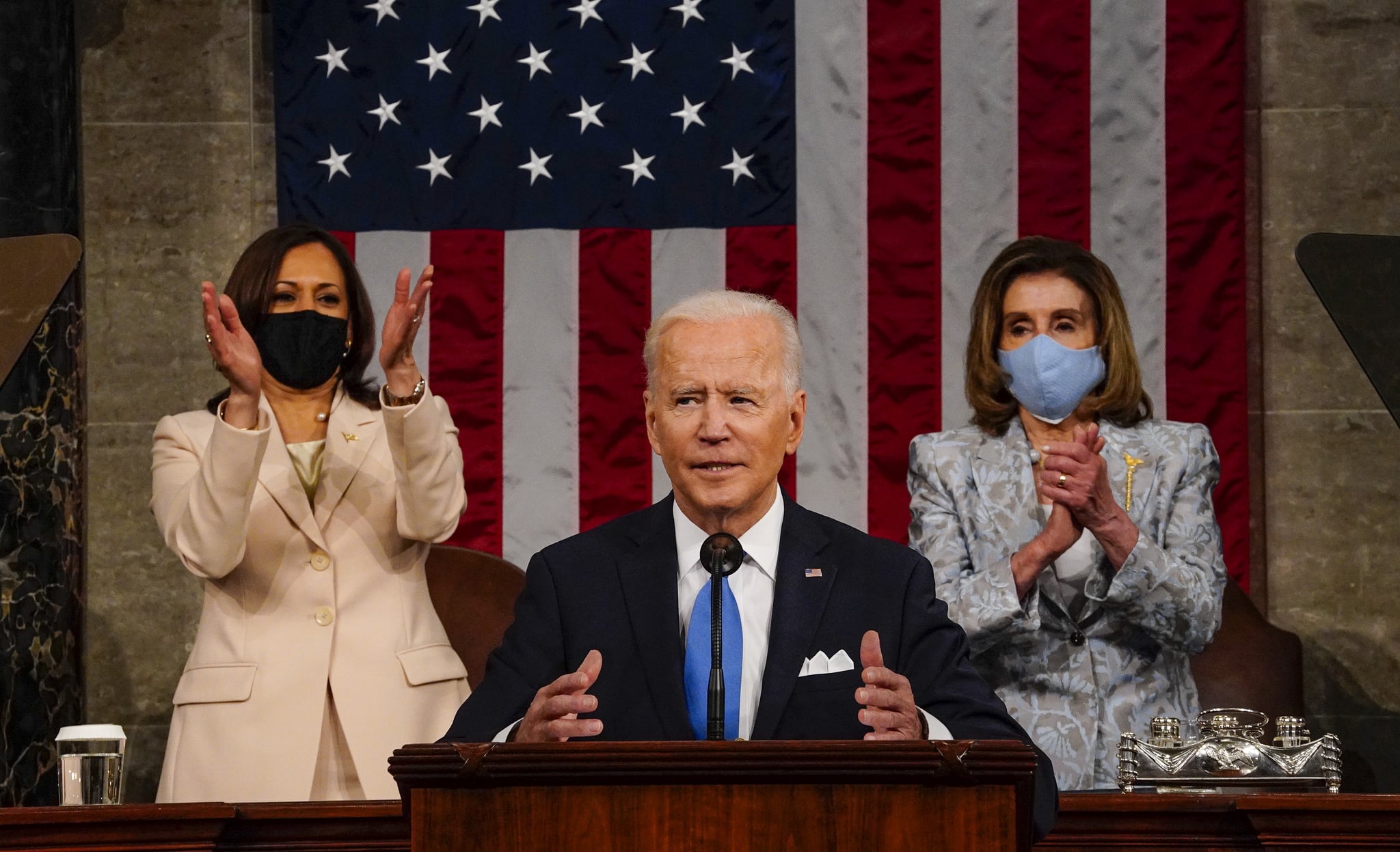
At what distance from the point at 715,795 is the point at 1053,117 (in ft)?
11.9

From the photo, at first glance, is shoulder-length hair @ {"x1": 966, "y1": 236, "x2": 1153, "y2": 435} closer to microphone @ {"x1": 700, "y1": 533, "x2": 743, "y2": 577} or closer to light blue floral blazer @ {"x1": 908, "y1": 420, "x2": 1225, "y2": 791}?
light blue floral blazer @ {"x1": 908, "y1": 420, "x2": 1225, "y2": 791}

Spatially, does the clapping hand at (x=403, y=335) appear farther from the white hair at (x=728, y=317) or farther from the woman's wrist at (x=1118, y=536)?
the woman's wrist at (x=1118, y=536)

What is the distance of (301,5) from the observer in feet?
16.6

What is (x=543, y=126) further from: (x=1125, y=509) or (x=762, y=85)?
(x=1125, y=509)

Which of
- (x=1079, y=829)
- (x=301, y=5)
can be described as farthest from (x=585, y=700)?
(x=301, y=5)

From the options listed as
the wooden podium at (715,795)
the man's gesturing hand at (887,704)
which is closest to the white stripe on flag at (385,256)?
the man's gesturing hand at (887,704)

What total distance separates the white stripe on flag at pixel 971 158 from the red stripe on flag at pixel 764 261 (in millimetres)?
452

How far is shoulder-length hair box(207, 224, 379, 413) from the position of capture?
3502mm

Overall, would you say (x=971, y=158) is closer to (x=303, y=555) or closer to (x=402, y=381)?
(x=402, y=381)

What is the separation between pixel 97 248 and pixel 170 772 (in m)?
2.32

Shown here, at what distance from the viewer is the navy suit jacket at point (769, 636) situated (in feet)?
7.93

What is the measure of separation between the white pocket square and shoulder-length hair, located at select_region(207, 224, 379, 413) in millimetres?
1451

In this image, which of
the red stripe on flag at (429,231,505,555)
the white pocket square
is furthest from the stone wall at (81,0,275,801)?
the white pocket square

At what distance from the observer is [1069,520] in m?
3.18
